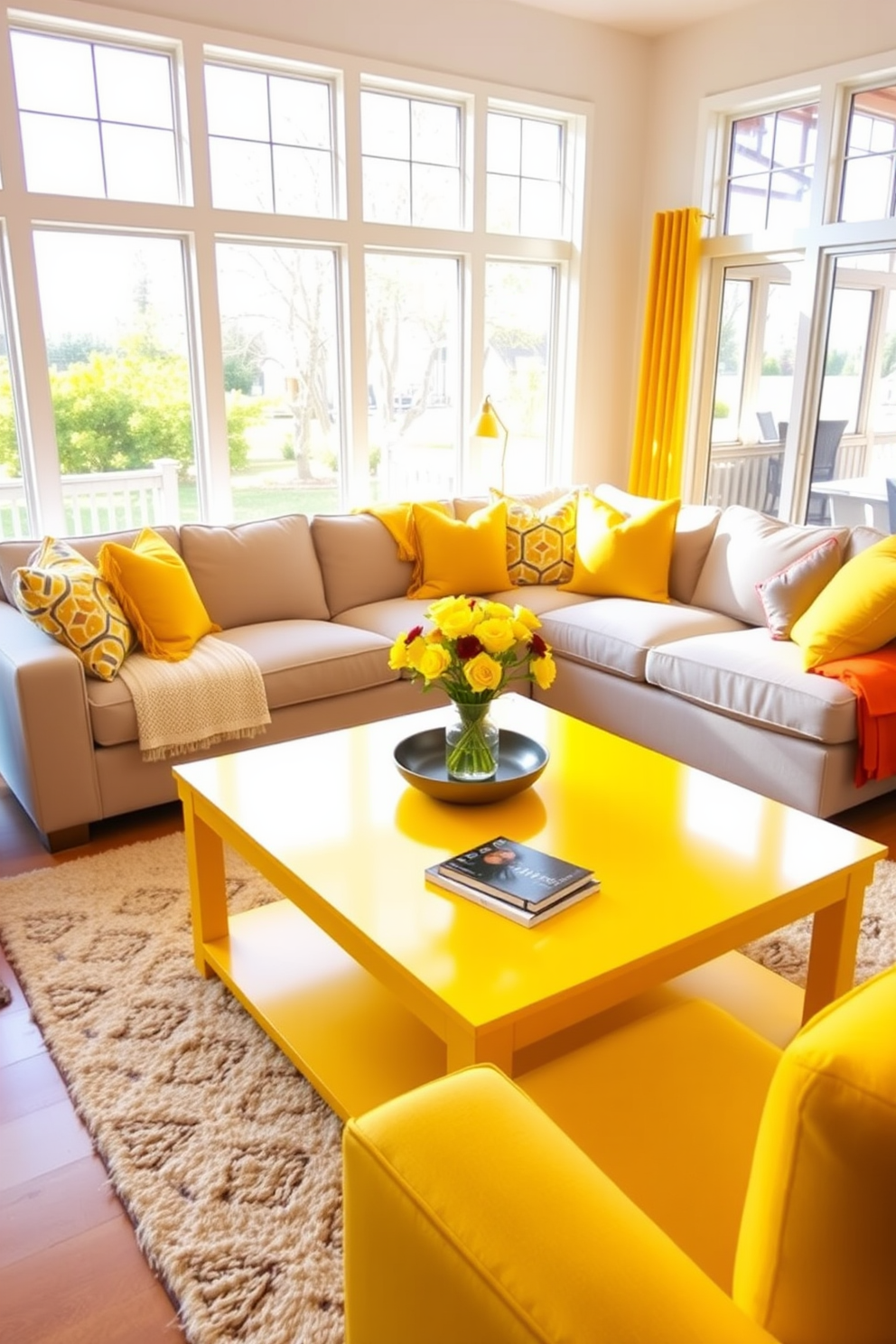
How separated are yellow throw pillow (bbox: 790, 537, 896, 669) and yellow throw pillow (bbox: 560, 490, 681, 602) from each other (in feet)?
3.18

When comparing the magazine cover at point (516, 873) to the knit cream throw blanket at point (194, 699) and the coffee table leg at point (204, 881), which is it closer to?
the coffee table leg at point (204, 881)

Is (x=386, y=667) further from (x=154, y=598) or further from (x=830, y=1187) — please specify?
(x=830, y=1187)

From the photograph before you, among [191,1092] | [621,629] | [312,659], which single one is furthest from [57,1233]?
[621,629]

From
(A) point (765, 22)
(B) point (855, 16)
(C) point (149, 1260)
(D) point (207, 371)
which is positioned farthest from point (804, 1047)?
(A) point (765, 22)

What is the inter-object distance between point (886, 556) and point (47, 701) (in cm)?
261

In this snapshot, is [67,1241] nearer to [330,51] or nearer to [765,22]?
[330,51]

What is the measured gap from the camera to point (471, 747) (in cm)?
219

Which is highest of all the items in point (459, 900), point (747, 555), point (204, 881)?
point (747, 555)

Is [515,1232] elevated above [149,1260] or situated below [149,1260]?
above

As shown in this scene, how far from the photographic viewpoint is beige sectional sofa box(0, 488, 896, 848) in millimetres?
2953

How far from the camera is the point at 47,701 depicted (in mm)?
2867

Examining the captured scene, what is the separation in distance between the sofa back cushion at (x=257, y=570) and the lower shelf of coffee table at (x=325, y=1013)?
1603mm

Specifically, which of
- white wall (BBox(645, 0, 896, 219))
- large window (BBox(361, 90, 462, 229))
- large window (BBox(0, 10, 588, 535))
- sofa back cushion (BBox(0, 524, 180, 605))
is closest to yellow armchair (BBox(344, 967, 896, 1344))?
sofa back cushion (BBox(0, 524, 180, 605))

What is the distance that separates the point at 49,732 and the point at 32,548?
0.86 metres
